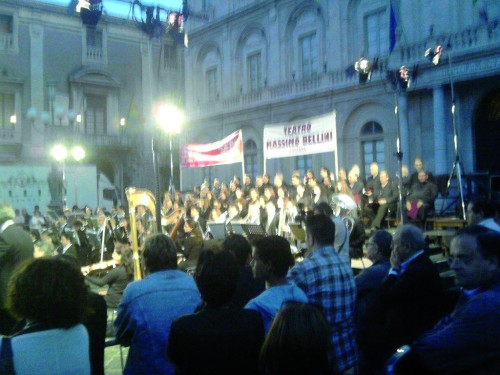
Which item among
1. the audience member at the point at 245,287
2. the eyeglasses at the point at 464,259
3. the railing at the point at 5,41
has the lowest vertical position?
the audience member at the point at 245,287

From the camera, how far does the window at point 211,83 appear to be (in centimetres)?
2978

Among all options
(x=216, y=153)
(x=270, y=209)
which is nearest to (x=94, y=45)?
(x=216, y=153)

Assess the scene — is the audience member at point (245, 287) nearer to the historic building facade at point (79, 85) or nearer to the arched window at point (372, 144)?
the arched window at point (372, 144)

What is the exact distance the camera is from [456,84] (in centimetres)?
1858

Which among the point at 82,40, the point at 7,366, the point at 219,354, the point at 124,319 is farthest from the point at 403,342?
the point at 82,40

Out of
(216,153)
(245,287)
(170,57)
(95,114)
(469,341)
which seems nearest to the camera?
(469,341)

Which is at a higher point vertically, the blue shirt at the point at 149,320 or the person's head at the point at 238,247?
the person's head at the point at 238,247

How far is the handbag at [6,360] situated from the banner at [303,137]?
1250 centimetres

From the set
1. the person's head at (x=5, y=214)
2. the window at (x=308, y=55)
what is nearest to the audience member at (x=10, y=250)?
the person's head at (x=5, y=214)

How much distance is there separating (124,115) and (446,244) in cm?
2878

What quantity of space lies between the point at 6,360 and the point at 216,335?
1.04 metres

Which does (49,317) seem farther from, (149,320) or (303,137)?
A: (303,137)

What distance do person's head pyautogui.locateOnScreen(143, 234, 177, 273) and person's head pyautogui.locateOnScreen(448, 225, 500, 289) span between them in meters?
2.00

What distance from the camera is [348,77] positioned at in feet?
70.9
